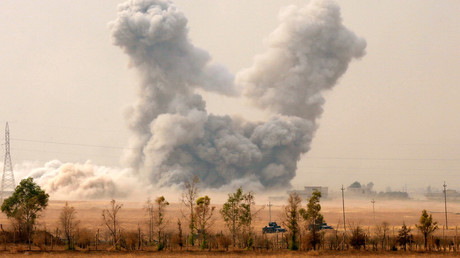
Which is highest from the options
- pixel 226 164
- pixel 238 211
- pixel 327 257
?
pixel 226 164

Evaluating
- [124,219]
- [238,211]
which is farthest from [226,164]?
[238,211]

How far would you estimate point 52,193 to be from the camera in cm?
15488

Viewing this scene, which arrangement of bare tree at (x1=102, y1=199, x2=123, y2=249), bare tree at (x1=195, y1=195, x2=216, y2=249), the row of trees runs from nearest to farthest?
the row of trees
bare tree at (x1=195, y1=195, x2=216, y2=249)
bare tree at (x1=102, y1=199, x2=123, y2=249)

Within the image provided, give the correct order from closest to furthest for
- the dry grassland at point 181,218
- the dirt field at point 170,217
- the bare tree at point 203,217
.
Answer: the dry grassland at point 181,218, the bare tree at point 203,217, the dirt field at point 170,217

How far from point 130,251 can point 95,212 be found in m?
62.6

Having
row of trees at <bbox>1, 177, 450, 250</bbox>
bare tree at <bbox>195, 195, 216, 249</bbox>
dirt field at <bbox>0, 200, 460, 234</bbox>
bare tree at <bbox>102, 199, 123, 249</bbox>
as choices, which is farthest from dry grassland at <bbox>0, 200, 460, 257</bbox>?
bare tree at <bbox>195, 195, 216, 249</bbox>

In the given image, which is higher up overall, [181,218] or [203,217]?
[203,217]

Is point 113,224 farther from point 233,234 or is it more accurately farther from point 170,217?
point 233,234

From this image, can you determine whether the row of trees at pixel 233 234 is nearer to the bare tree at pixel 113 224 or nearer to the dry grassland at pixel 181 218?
the bare tree at pixel 113 224

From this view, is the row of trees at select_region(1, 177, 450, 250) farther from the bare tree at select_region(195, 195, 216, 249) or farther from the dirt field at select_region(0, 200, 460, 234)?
the dirt field at select_region(0, 200, 460, 234)

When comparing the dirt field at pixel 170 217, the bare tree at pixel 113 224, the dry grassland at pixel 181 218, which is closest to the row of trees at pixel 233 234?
the bare tree at pixel 113 224

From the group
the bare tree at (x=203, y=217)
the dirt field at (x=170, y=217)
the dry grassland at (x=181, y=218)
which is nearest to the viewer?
the dry grassland at (x=181, y=218)

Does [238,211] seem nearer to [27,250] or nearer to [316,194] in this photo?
[316,194]

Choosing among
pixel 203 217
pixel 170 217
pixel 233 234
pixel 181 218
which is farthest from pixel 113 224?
pixel 233 234
